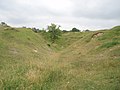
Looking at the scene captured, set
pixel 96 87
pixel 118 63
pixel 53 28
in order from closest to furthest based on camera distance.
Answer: pixel 96 87, pixel 118 63, pixel 53 28

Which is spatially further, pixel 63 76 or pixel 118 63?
pixel 118 63

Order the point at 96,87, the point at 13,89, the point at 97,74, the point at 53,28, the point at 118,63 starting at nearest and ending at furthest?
the point at 13,89, the point at 96,87, the point at 97,74, the point at 118,63, the point at 53,28

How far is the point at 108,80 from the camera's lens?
1113 cm

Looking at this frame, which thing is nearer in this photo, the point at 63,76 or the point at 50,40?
the point at 63,76

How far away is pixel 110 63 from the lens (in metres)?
15.2

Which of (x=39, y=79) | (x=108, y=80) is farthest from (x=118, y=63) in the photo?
(x=39, y=79)

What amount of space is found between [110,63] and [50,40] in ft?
175

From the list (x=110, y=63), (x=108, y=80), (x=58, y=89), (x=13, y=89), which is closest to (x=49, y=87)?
(x=58, y=89)

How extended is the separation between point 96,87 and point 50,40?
5845 cm

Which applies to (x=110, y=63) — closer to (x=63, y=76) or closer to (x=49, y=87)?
(x=63, y=76)

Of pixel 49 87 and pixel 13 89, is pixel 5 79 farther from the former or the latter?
pixel 49 87

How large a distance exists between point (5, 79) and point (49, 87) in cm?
174

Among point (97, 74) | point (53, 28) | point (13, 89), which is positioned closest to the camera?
point (13, 89)

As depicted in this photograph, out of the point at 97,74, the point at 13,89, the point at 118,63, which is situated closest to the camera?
the point at 13,89
